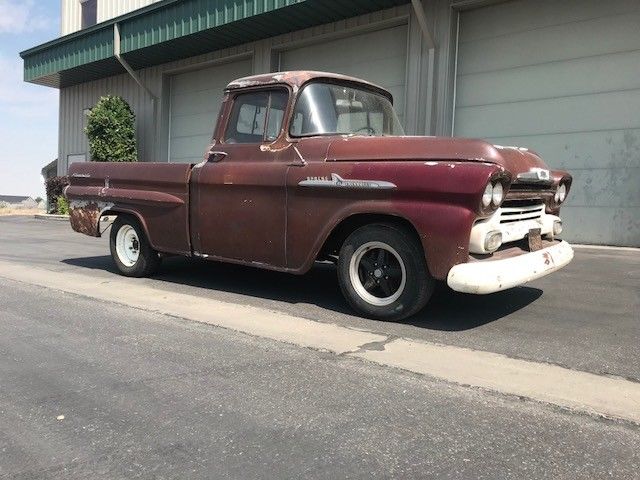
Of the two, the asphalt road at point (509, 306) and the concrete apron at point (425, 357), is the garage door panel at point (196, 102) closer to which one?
the asphalt road at point (509, 306)

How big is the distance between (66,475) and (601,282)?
5986 millimetres

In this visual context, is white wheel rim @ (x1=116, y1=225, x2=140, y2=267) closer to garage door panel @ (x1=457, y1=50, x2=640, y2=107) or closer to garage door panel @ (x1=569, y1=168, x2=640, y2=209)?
garage door panel @ (x1=457, y1=50, x2=640, y2=107)

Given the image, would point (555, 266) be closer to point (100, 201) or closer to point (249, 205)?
point (249, 205)

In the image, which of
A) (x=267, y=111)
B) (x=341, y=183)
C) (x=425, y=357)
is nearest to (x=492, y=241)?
(x=425, y=357)

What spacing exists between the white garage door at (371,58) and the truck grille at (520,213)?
6697 mm

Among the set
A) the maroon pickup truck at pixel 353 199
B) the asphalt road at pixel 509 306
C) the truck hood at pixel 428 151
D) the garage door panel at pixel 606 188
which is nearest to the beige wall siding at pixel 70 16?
the asphalt road at pixel 509 306

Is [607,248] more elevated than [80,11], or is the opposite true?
[80,11]

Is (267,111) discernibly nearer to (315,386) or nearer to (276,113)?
(276,113)

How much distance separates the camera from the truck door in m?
5.55

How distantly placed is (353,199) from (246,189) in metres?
1.27

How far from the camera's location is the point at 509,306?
5.50 m

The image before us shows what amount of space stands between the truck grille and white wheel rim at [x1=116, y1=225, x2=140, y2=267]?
14.9 feet

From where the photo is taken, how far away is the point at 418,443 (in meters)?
2.74

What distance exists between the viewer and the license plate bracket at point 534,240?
5176 millimetres
